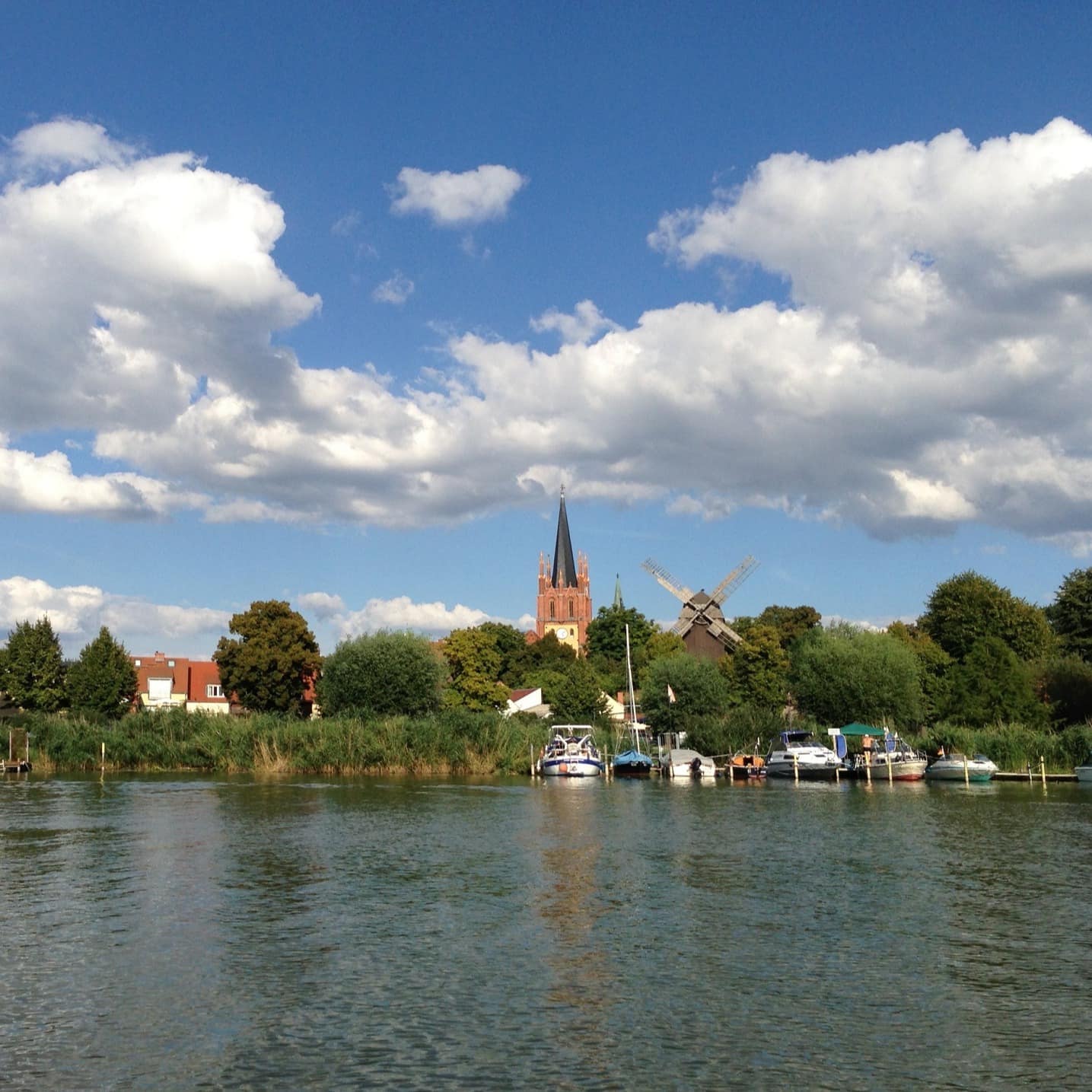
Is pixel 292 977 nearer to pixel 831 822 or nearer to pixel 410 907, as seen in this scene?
pixel 410 907

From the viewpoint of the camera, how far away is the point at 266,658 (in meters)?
94.0

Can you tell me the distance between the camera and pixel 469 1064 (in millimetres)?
14609

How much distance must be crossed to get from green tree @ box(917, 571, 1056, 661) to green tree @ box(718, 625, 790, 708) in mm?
13928

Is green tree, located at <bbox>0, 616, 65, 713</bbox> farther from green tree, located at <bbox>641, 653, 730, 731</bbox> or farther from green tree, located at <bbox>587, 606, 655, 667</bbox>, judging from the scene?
green tree, located at <bbox>587, 606, 655, 667</bbox>

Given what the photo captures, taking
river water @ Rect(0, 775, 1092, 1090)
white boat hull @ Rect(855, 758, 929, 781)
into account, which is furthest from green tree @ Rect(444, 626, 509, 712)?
river water @ Rect(0, 775, 1092, 1090)

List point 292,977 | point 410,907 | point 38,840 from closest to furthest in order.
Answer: point 292,977
point 410,907
point 38,840

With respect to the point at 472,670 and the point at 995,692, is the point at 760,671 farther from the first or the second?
the point at 472,670

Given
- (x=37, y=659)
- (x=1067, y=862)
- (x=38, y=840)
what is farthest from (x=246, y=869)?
(x=37, y=659)

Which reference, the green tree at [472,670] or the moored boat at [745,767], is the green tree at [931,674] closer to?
the moored boat at [745,767]

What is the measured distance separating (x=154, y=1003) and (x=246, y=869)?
14.6 m

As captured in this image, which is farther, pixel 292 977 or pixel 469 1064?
pixel 292 977

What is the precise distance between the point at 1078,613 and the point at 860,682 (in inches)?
713

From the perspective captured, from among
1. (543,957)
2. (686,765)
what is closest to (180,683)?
(686,765)

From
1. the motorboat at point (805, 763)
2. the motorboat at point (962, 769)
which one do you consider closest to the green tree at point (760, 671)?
the motorboat at point (805, 763)
